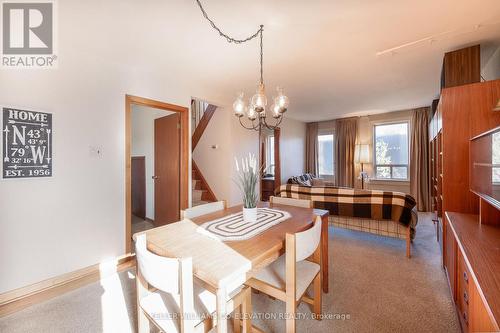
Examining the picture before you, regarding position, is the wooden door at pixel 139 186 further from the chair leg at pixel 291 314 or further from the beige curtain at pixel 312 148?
the beige curtain at pixel 312 148

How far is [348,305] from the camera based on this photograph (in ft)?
5.81

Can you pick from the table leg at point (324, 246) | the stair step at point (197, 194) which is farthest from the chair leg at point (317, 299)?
the stair step at point (197, 194)

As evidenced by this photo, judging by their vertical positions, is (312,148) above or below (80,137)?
above

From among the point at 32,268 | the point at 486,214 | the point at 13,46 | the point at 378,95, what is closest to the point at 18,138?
the point at 13,46

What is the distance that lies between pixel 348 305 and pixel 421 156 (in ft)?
15.7

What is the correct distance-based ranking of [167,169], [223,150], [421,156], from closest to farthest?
[167,169] < [223,150] < [421,156]

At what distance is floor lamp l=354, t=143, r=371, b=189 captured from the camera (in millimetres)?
5512

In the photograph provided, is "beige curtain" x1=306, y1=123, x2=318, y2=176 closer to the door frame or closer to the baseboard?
the door frame

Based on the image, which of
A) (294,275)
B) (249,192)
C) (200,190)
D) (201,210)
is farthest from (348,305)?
(200,190)

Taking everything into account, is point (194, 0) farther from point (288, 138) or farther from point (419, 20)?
point (288, 138)

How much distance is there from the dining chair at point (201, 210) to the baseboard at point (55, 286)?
4.57 feet

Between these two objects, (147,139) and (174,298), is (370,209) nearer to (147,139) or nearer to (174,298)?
(174,298)

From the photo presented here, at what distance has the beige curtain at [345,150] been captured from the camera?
5.90m

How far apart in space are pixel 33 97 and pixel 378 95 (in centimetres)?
492
